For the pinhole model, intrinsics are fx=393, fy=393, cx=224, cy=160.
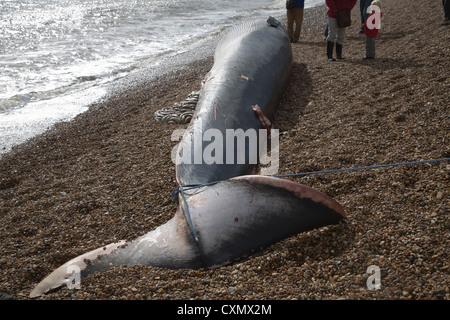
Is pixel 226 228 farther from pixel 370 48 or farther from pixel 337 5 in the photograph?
pixel 337 5

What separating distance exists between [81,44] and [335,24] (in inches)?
332

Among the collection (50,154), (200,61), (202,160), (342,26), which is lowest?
(50,154)

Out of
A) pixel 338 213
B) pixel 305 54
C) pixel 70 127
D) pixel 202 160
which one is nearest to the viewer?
pixel 338 213

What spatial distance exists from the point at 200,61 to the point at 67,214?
21.2ft

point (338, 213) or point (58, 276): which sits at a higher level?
point (338, 213)

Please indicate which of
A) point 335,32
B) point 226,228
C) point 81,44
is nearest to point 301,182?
point 226,228

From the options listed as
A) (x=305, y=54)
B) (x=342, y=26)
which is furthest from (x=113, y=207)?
(x=305, y=54)

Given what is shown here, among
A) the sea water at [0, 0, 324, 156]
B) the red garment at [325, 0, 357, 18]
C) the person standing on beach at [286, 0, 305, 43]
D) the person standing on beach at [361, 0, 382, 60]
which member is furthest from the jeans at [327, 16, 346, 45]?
the sea water at [0, 0, 324, 156]

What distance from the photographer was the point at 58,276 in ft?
9.18

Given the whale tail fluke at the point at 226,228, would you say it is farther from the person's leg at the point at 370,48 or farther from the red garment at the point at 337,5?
the red garment at the point at 337,5

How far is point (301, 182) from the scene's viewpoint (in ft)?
12.3

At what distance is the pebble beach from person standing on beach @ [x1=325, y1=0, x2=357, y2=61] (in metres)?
0.44

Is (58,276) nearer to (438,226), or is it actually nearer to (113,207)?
(113,207)

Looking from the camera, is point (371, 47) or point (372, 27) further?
point (371, 47)
